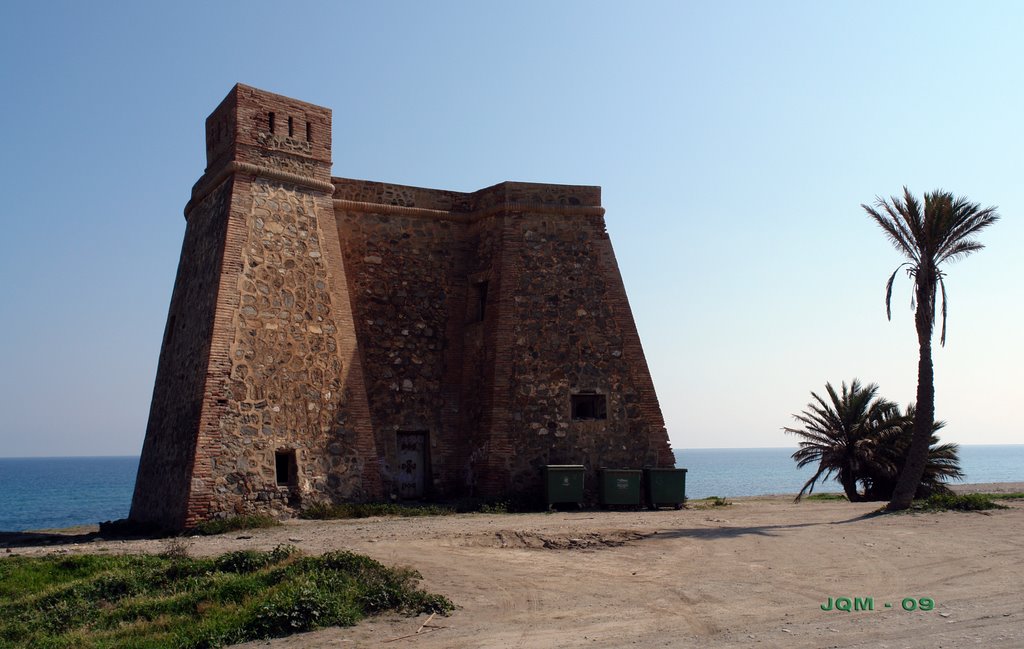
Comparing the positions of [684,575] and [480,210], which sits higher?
[480,210]

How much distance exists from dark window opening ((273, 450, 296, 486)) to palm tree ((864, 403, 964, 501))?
57.4 feet

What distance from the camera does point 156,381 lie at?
2217 centimetres

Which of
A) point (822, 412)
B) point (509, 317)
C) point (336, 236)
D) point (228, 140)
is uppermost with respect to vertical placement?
point (228, 140)

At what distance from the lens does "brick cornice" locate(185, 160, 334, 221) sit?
20109 millimetres

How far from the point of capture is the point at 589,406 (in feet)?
75.5

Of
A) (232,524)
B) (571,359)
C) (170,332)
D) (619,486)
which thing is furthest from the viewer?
(571,359)

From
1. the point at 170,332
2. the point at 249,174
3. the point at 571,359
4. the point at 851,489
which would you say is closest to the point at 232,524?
the point at 170,332

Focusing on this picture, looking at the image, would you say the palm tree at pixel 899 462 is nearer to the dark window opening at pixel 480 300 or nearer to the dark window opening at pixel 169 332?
the dark window opening at pixel 480 300

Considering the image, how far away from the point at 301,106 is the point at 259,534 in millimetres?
10386

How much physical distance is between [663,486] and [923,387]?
646 cm

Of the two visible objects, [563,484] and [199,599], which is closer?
[199,599]

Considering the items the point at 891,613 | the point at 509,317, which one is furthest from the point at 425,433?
the point at 891,613

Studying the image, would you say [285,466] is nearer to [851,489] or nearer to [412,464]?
[412,464]

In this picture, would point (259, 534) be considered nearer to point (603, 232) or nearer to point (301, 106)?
point (301, 106)
